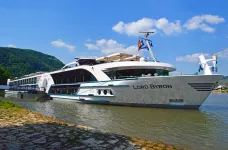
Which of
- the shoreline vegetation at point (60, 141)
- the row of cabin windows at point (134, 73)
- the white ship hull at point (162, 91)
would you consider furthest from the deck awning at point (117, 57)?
the shoreline vegetation at point (60, 141)

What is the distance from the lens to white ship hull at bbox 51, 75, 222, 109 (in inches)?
723

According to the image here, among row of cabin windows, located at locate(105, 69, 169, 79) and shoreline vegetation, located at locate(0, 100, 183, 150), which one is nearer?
shoreline vegetation, located at locate(0, 100, 183, 150)

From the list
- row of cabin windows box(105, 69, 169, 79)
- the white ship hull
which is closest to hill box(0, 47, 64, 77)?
row of cabin windows box(105, 69, 169, 79)

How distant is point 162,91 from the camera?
19281 millimetres

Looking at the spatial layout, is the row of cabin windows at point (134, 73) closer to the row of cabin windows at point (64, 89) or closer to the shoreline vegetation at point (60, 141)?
the row of cabin windows at point (64, 89)

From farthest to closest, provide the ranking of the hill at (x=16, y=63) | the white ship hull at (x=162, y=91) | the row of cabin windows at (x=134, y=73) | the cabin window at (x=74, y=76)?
the hill at (x=16, y=63) < the cabin window at (x=74, y=76) < the row of cabin windows at (x=134, y=73) < the white ship hull at (x=162, y=91)

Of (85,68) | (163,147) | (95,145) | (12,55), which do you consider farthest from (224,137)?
(12,55)

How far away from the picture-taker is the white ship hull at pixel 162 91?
18359 mm

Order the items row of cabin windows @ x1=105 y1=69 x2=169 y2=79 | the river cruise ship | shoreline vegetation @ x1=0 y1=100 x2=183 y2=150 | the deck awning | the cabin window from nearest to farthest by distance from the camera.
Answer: shoreline vegetation @ x1=0 y1=100 x2=183 y2=150 < the river cruise ship < row of cabin windows @ x1=105 y1=69 x2=169 y2=79 < the cabin window < the deck awning

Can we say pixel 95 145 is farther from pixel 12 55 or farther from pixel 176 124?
pixel 12 55

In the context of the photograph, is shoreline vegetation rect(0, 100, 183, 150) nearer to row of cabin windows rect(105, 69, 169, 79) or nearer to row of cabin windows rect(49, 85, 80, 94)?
row of cabin windows rect(105, 69, 169, 79)

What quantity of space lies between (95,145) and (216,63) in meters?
16.2

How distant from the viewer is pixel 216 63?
63.8ft

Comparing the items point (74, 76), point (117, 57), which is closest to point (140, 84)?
point (117, 57)
